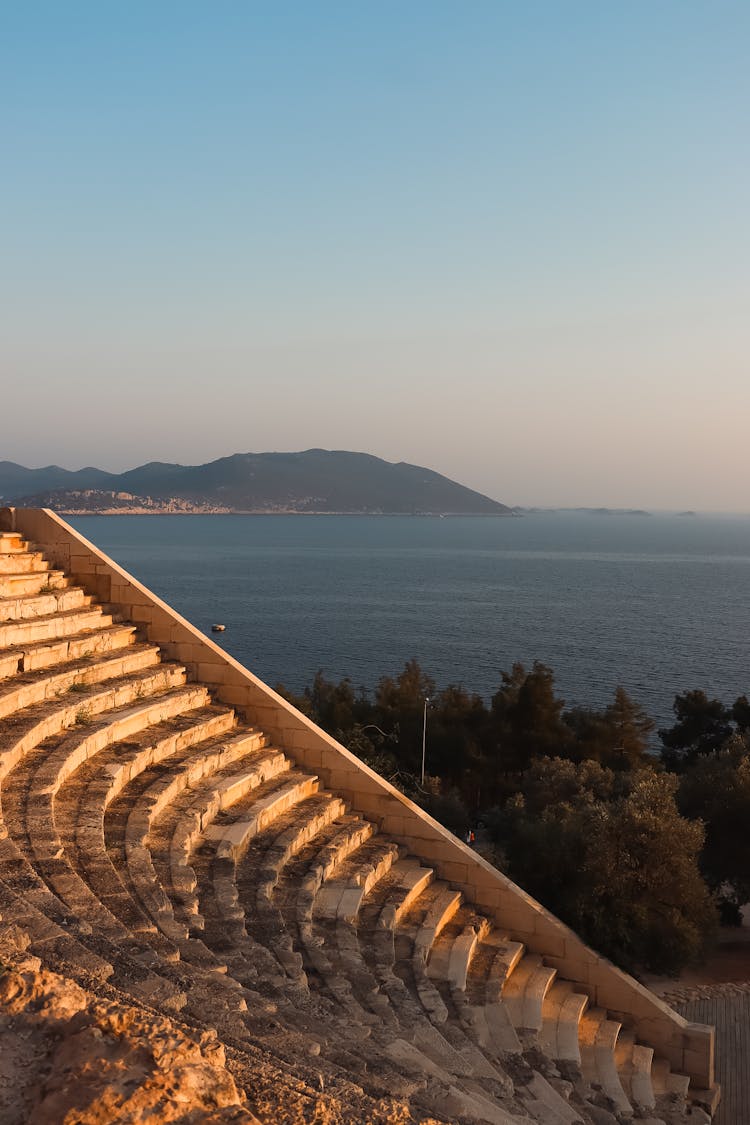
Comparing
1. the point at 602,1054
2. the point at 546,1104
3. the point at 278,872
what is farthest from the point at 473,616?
the point at 546,1104

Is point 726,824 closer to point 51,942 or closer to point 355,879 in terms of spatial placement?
point 355,879

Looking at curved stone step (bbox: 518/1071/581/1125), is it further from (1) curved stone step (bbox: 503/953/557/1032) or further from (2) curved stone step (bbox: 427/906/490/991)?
(2) curved stone step (bbox: 427/906/490/991)

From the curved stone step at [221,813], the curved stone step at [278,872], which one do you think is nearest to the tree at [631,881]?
the curved stone step at [278,872]

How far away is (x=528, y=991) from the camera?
1014 cm

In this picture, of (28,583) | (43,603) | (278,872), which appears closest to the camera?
(278,872)

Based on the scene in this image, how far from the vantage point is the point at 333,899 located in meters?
9.52

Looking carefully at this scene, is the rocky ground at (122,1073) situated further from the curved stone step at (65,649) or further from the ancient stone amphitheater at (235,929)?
the curved stone step at (65,649)

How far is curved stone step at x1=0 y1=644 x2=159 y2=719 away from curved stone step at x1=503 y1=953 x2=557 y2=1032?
6202 millimetres

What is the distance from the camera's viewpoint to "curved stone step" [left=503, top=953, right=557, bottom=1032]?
945 cm

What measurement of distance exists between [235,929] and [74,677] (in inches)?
187

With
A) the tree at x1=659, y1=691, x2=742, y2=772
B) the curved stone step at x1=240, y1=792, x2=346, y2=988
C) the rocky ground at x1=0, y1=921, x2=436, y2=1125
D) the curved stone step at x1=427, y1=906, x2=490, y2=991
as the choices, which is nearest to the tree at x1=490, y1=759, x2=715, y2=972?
the curved stone step at x1=427, y1=906, x2=490, y2=991

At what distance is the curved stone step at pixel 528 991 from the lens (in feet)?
31.0

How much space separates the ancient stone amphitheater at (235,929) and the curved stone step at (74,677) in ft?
0.13

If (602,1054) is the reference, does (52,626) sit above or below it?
above
